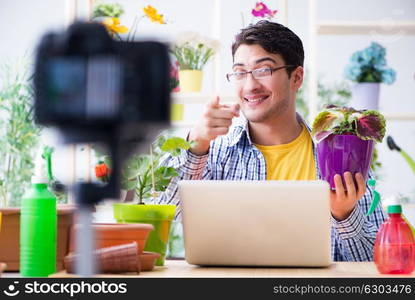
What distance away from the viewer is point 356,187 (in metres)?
1.51

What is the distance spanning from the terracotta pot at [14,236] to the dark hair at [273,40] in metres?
1.30

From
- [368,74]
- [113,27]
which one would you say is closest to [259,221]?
[113,27]

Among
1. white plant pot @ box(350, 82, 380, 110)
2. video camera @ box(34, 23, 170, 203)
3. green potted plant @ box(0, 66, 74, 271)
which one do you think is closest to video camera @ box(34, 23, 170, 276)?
video camera @ box(34, 23, 170, 203)

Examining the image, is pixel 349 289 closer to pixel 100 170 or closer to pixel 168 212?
pixel 168 212

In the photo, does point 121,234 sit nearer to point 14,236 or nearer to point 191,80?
point 14,236

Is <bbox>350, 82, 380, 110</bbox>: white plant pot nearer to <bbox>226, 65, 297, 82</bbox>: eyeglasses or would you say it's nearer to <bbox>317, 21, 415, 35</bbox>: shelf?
<bbox>317, 21, 415, 35</bbox>: shelf

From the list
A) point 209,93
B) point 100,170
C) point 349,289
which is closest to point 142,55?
point 349,289

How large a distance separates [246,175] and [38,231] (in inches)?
49.6

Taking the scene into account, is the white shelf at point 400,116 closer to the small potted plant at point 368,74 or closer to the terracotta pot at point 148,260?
the small potted plant at point 368,74

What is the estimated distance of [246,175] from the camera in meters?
2.52

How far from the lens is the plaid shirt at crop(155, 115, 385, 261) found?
1.96 metres

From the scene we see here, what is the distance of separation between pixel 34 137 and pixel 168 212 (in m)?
2.09

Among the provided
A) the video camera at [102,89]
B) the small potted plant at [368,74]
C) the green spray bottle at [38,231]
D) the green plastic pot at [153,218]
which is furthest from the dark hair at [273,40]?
the video camera at [102,89]

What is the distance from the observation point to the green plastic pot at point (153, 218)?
5.21 ft
